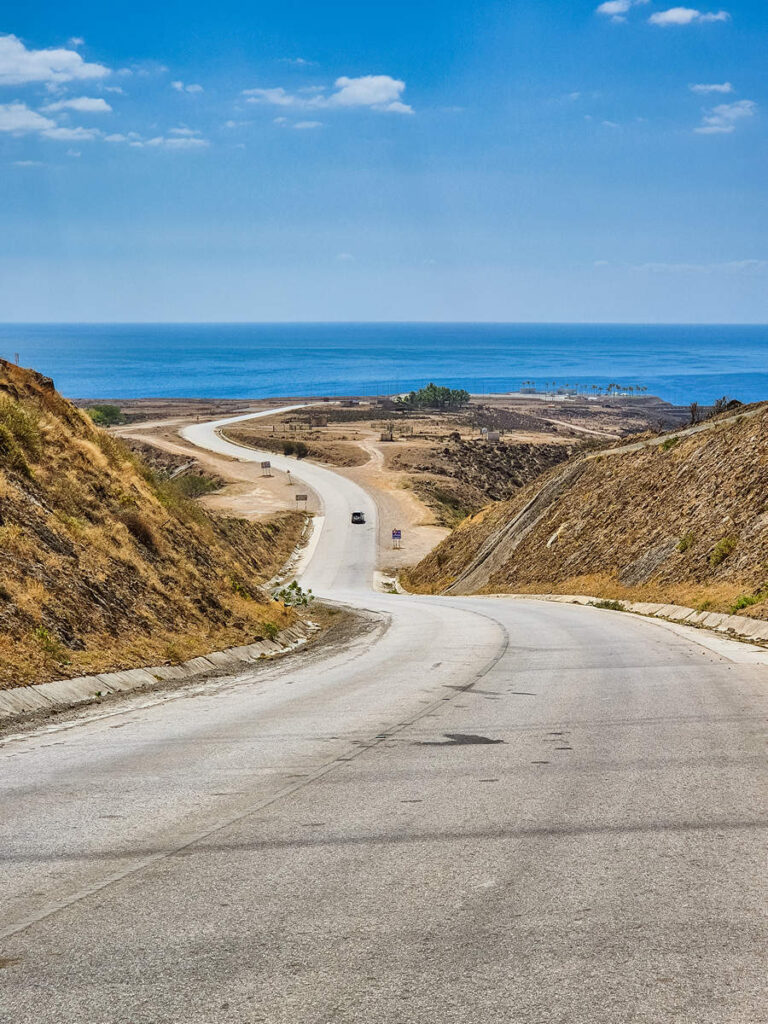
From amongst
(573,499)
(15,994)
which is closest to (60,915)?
(15,994)

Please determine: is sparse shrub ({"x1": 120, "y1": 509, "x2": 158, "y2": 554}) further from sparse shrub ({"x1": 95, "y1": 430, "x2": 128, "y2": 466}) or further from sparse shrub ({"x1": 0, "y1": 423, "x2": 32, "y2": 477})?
sparse shrub ({"x1": 95, "y1": 430, "x2": 128, "y2": 466})

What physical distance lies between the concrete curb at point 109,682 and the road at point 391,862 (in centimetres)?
61

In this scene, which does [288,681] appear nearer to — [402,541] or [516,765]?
[516,765]

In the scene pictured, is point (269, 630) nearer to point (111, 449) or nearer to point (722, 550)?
point (111, 449)

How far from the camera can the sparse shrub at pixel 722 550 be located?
2538 centimetres

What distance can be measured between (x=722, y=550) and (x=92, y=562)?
16465mm

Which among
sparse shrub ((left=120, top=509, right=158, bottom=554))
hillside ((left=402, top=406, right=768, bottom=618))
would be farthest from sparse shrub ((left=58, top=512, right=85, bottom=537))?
hillside ((left=402, top=406, right=768, bottom=618))

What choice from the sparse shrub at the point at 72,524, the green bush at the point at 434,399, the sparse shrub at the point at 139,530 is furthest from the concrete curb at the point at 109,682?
the green bush at the point at 434,399

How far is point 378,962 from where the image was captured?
184 inches

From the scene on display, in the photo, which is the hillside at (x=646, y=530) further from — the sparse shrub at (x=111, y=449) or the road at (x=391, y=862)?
the sparse shrub at (x=111, y=449)

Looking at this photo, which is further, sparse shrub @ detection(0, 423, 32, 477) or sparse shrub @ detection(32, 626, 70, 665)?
sparse shrub @ detection(0, 423, 32, 477)

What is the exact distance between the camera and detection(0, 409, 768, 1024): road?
438 cm

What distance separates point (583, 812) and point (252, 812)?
2.49 m

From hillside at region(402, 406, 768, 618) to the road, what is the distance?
37.7 feet
